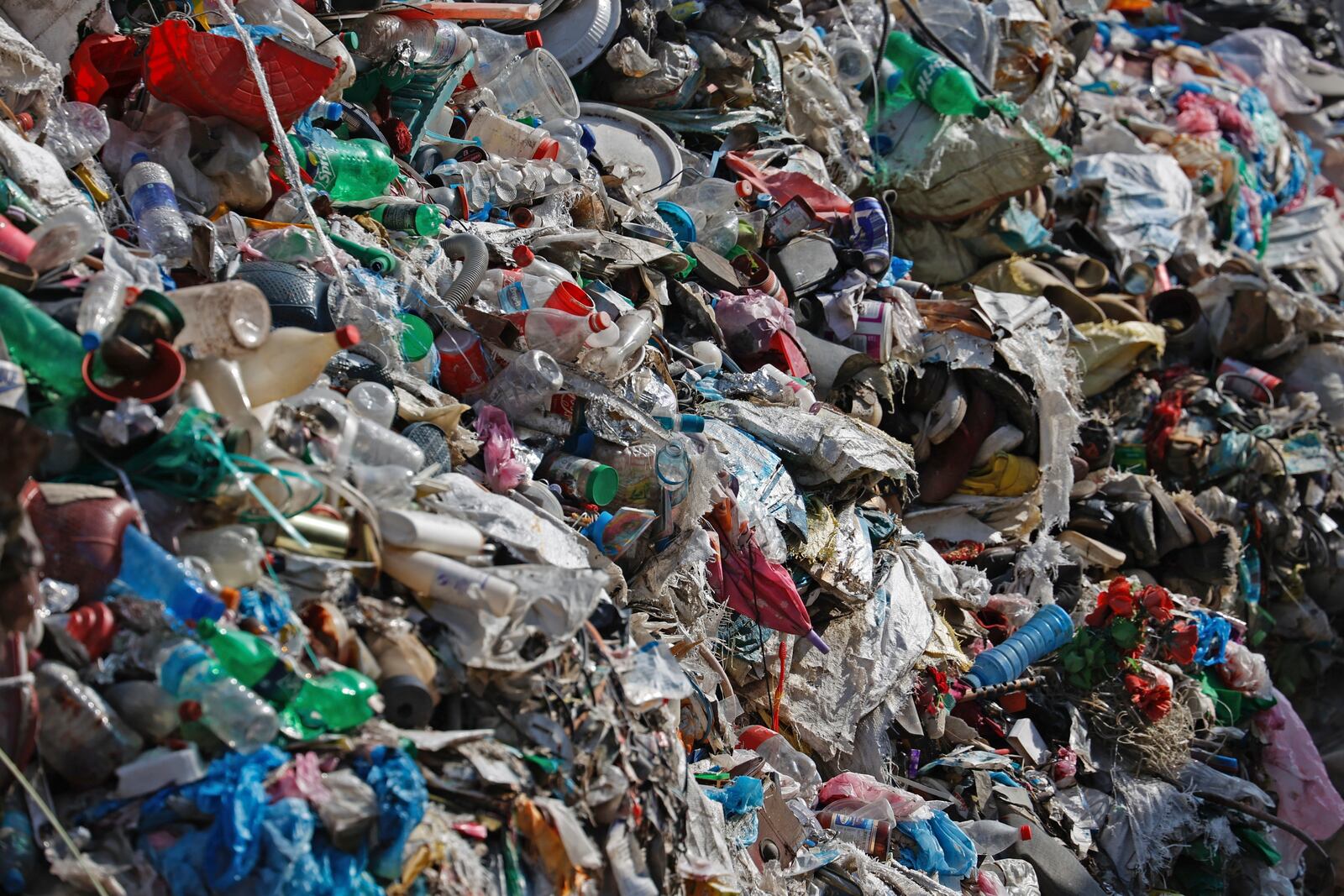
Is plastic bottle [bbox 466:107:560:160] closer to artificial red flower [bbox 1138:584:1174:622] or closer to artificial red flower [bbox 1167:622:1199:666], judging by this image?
artificial red flower [bbox 1138:584:1174:622]

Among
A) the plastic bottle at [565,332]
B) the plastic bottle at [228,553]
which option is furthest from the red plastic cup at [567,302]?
the plastic bottle at [228,553]

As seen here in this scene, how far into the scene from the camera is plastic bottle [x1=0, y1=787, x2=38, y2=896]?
1922mm

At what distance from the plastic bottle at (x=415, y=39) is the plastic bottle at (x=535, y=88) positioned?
0.43 metres

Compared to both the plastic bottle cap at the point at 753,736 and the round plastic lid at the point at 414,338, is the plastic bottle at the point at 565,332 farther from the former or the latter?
the plastic bottle cap at the point at 753,736

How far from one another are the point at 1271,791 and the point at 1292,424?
2.18 meters

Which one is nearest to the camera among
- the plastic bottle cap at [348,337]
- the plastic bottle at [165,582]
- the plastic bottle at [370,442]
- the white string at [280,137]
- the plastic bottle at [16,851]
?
the plastic bottle at [16,851]

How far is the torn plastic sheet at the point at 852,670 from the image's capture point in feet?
13.6

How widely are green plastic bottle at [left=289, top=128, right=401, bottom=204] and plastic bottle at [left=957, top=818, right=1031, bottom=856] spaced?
2.76 metres

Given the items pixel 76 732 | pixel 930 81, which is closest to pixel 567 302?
pixel 76 732

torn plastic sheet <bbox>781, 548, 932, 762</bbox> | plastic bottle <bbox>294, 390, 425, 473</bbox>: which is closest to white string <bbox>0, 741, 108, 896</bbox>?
plastic bottle <bbox>294, 390, 425, 473</bbox>

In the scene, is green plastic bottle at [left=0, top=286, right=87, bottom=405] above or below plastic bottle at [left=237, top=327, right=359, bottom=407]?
above

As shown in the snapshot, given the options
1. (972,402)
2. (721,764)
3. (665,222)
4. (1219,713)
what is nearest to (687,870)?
(721,764)

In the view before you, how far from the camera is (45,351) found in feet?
7.62

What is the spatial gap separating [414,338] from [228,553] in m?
1.19
